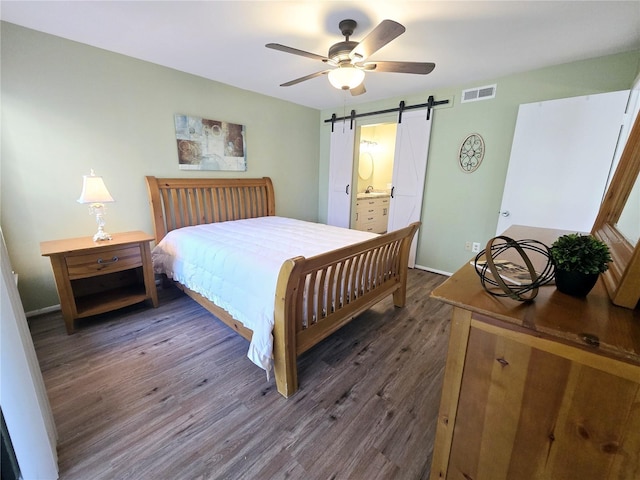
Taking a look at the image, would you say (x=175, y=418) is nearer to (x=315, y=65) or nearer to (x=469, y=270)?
(x=469, y=270)

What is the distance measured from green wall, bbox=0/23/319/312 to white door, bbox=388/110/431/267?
8.05 feet

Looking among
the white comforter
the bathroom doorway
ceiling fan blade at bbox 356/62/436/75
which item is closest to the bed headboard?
the white comforter

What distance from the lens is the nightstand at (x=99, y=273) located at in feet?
7.00

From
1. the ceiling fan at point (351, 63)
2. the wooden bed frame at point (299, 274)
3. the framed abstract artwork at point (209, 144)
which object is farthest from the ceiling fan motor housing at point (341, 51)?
the framed abstract artwork at point (209, 144)

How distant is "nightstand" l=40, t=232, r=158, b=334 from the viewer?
84.0 inches

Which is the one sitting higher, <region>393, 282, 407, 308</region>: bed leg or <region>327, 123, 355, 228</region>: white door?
<region>327, 123, 355, 228</region>: white door

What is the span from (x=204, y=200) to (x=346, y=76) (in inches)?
88.7

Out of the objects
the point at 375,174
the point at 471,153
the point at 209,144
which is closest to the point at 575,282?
the point at 471,153

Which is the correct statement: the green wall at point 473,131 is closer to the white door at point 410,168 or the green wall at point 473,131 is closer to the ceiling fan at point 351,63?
the white door at point 410,168

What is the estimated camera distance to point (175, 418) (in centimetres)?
150

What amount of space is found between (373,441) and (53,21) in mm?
3639

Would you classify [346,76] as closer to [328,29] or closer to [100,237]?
[328,29]

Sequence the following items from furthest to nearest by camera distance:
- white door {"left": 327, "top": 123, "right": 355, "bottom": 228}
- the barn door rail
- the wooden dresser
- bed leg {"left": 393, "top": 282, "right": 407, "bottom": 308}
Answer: white door {"left": 327, "top": 123, "right": 355, "bottom": 228} → the barn door rail → bed leg {"left": 393, "top": 282, "right": 407, "bottom": 308} → the wooden dresser

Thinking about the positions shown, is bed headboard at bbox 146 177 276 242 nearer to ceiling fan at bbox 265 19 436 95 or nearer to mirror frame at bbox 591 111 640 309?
ceiling fan at bbox 265 19 436 95
